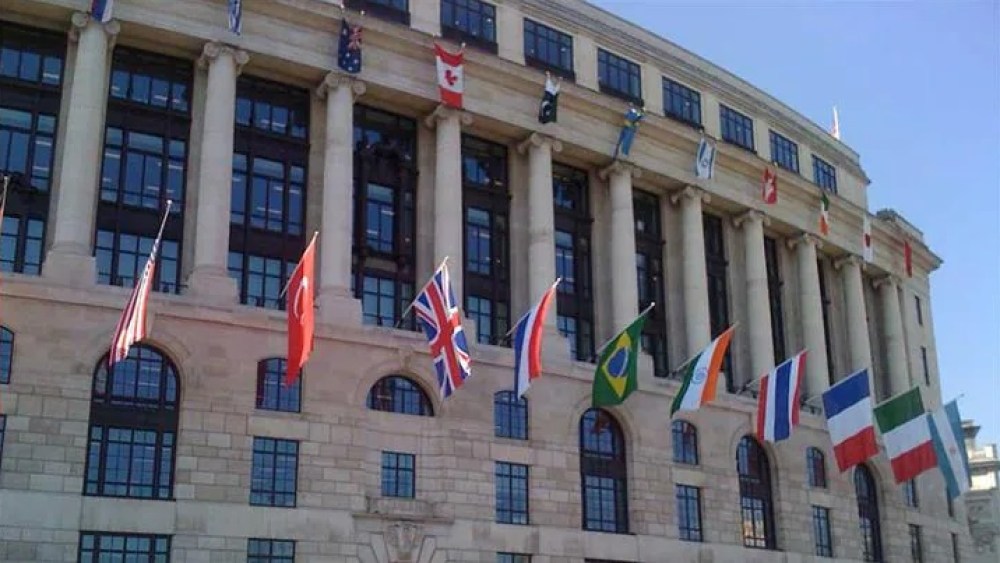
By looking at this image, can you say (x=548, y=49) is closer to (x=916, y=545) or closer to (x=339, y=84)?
(x=339, y=84)

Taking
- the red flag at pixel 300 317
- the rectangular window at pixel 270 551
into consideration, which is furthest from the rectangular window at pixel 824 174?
the rectangular window at pixel 270 551

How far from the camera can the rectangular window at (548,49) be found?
2319 inches

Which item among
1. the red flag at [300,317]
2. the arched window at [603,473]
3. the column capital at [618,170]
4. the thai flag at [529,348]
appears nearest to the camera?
the red flag at [300,317]

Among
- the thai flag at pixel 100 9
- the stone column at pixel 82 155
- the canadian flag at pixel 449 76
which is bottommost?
the stone column at pixel 82 155

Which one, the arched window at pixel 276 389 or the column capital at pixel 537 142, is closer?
the arched window at pixel 276 389

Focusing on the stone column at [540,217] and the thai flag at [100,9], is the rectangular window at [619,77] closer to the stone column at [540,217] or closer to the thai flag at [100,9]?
the stone column at [540,217]

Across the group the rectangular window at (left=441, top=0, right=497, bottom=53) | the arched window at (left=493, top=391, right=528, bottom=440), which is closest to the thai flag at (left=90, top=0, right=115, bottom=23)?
the rectangular window at (left=441, top=0, right=497, bottom=53)

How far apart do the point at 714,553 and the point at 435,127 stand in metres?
22.9

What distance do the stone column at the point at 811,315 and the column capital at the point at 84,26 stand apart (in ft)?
127

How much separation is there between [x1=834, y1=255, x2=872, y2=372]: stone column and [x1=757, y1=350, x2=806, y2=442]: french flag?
2105cm

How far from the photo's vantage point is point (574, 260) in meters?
58.2

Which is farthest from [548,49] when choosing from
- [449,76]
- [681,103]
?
[681,103]

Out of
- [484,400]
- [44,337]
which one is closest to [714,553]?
[484,400]

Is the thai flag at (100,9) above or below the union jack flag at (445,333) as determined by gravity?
above
